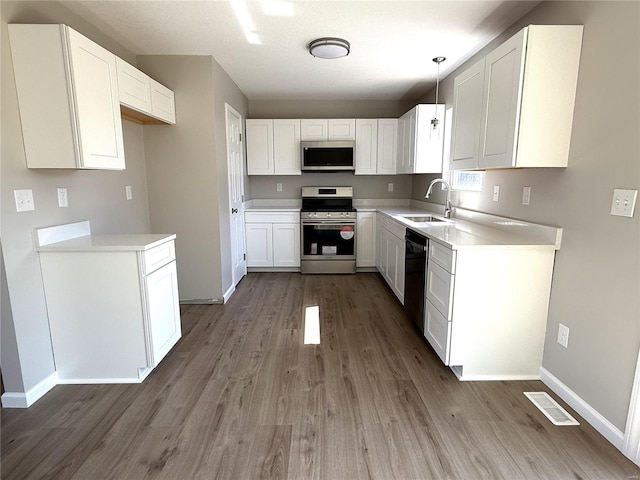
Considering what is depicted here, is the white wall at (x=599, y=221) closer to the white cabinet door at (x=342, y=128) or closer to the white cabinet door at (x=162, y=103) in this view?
the white cabinet door at (x=342, y=128)

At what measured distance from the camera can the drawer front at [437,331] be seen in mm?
→ 2102

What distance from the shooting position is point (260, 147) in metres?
4.61

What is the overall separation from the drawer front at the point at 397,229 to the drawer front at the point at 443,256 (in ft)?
2.31

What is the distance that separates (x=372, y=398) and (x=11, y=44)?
280cm

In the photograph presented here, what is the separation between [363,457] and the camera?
1.51m

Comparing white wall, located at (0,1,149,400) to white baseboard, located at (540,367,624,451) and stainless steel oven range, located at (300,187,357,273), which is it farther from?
white baseboard, located at (540,367,624,451)

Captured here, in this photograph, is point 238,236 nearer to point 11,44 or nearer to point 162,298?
point 162,298

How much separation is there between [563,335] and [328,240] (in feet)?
9.50

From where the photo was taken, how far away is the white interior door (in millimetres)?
3730

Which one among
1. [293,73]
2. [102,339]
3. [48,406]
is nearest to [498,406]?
[102,339]

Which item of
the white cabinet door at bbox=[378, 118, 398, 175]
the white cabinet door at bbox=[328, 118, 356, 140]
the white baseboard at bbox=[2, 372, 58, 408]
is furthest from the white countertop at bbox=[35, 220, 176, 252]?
the white cabinet door at bbox=[378, 118, 398, 175]

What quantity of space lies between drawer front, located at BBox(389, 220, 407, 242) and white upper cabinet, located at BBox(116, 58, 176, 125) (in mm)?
Result: 2386

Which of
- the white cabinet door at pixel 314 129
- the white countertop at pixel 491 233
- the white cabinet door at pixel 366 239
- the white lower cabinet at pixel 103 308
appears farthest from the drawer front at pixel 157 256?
the white cabinet door at pixel 314 129

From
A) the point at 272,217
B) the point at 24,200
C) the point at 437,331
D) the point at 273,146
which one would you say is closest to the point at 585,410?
the point at 437,331
